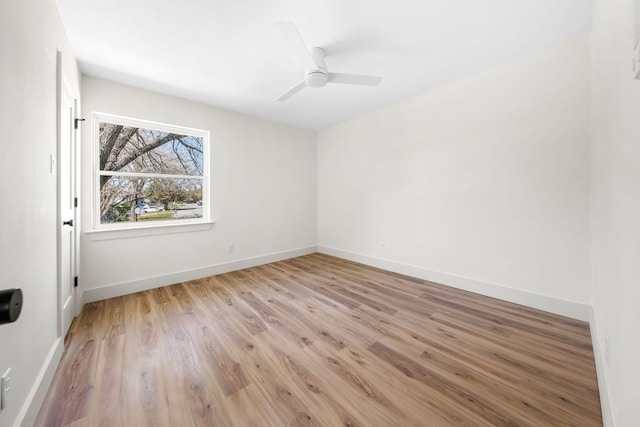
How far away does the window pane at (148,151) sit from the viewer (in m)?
2.79

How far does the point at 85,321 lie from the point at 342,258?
3357 mm

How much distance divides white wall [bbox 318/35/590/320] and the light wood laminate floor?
0.45 metres

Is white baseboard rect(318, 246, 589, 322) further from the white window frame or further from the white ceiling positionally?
the white window frame

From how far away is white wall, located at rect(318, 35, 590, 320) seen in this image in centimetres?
215

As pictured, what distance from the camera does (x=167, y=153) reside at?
320 cm

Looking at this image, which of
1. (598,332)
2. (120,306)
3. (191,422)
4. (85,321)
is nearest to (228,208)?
(120,306)

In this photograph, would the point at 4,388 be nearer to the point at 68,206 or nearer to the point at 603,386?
the point at 68,206

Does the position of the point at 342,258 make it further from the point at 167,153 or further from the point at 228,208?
the point at 167,153

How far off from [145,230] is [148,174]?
2.32 feet

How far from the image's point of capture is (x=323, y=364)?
5.30ft

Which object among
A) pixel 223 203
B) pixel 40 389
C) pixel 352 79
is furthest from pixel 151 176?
pixel 352 79

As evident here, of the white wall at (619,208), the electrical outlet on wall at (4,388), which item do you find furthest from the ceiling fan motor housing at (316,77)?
the electrical outlet on wall at (4,388)

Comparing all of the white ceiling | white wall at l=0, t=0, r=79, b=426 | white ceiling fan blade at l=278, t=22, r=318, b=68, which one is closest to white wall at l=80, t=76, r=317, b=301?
the white ceiling

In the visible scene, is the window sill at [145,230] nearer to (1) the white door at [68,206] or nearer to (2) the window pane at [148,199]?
(2) the window pane at [148,199]
